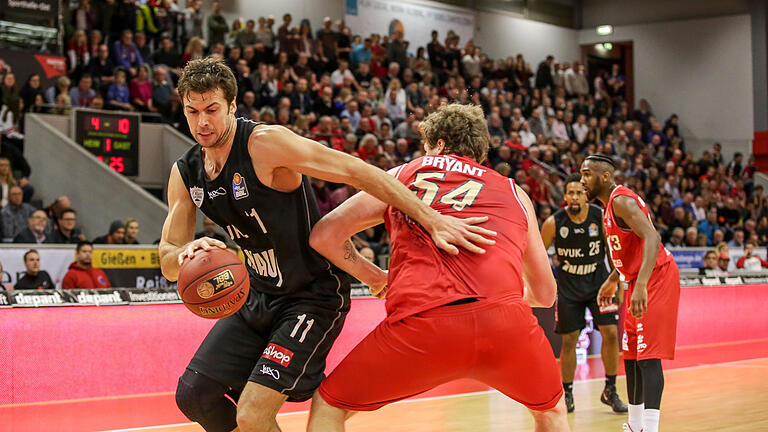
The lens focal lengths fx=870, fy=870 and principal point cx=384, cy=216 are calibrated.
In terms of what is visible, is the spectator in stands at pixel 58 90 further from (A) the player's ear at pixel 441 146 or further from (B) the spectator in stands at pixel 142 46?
(A) the player's ear at pixel 441 146

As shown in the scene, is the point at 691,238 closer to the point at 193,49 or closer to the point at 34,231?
the point at 193,49

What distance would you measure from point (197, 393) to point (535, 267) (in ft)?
5.11

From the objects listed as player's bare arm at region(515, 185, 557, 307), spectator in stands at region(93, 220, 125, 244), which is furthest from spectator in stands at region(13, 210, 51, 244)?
player's bare arm at region(515, 185, 557, 307)

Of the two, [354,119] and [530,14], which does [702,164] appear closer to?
[530,14]

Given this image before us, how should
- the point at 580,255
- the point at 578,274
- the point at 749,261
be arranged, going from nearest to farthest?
the point at 578,274
the point at 580,255
the point at 749,261

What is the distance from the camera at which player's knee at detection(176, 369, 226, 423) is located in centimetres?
379

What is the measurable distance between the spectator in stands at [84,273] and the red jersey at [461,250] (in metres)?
6.37

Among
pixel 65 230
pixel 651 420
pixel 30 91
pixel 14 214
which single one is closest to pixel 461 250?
pixel 651 420

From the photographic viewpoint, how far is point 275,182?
381 cm

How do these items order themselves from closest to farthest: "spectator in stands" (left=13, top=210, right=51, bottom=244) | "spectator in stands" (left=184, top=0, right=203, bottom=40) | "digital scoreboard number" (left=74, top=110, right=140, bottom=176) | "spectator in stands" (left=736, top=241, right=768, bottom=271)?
"spectator in stands" (left=13, top=210, right=51, bottom=244)
"digital scoreboard number" (left=74, top=110, right=140, bottom=176)
"spectator in stands" (left=184, top=0, right=203, bottom=40)
"spectator in stands" (left=736, top=241, right=768, bottom=271)

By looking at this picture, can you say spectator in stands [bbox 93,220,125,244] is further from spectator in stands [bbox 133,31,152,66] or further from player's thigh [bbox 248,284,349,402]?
player's thigh [bbox 248,284,349,402]

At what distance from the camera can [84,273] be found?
360 inches

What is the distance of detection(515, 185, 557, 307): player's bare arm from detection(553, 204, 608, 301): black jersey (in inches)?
158

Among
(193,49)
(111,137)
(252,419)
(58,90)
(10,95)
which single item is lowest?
(252,419)
